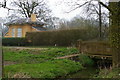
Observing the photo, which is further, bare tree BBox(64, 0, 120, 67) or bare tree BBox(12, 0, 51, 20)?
bare tree BBox(12, 0, 51, 20)

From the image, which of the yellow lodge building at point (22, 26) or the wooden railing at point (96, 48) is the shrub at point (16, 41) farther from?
the wooden railing at point (96, 48)

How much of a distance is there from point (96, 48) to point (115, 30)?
17.3 feet

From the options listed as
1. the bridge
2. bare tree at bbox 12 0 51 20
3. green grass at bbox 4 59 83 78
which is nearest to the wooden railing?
the bridge

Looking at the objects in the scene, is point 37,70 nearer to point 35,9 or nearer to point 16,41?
point 16,41

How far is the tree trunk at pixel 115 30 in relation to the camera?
23.9ft

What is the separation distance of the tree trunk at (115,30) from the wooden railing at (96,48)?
13.8 feet

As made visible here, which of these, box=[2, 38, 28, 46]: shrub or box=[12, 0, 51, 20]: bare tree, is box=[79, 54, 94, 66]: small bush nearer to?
box=[2, 38, 28, 46]: shrub

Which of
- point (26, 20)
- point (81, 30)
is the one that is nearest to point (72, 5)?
point (81, 30)

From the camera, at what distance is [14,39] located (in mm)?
27156

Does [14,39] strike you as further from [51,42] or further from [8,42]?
[51,42]

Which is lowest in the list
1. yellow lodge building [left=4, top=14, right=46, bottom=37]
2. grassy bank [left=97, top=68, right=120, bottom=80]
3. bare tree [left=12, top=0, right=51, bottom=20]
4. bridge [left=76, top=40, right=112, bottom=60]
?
grassy bank [left=97, top=68, right=120, bottom=80]

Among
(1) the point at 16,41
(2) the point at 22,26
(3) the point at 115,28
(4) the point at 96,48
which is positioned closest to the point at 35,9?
(2) the point at 22,26

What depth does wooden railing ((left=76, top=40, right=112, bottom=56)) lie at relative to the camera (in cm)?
1200

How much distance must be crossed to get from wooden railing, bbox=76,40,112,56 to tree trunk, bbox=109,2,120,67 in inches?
166
